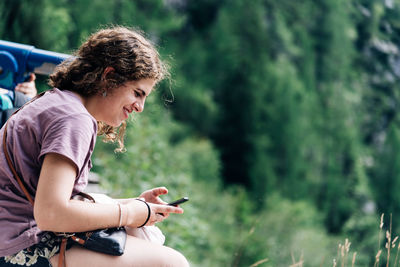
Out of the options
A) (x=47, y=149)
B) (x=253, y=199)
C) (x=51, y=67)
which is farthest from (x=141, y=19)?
(x=47, y=149)

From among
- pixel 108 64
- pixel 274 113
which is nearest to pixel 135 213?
pixel 108 64

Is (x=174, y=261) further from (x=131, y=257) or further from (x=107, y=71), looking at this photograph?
(x=107, y=71)

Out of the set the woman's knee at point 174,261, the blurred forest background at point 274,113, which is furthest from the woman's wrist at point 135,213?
the blurred forest background at point 274,113

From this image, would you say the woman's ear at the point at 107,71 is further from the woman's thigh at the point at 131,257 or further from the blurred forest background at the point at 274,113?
the blurred forest background at the point at 274,113

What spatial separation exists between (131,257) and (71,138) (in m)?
0.31

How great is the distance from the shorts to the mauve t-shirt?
0.03 m

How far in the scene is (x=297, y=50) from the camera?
21219 mm

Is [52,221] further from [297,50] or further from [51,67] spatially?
[297,50]

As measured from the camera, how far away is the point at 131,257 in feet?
4.16

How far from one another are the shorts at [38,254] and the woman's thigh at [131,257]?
2cm

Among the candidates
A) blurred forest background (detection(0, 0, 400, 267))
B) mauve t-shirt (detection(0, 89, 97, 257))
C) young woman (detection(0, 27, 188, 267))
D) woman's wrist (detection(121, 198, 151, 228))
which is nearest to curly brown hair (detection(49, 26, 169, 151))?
young woman (detection(0, 27, 188, 267))

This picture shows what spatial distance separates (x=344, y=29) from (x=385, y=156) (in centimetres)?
649

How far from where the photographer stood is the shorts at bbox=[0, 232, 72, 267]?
4.20ft

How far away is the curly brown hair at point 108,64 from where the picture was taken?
4.58ft
